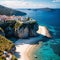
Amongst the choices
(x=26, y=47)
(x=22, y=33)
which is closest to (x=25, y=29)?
(x=22, y=33)

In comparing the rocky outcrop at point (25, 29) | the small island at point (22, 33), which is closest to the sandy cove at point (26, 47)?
the small island at point (22, 33)

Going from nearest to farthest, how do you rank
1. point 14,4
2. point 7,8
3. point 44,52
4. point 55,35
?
1. point 44,52
2. point 55,35
3. point 7,8
4. point 14,4

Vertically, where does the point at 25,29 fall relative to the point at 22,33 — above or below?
above

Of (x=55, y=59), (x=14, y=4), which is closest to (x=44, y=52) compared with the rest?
(x=55, y=59)

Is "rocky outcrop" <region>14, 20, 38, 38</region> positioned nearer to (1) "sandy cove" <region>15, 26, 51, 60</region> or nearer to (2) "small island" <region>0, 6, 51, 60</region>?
(2) "small island" <region>0, 6, 51, 60</region>

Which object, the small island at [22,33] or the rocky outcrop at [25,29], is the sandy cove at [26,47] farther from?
the rocky outcrop at [25,29]

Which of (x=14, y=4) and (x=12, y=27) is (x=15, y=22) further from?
(x=14, y=4)

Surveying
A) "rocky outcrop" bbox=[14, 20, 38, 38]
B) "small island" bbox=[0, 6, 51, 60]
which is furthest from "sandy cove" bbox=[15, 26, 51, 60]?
"rocky outcrop" bbox=[14, 20, 38, 38]

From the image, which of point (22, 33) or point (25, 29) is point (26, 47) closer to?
point (22, 33)
